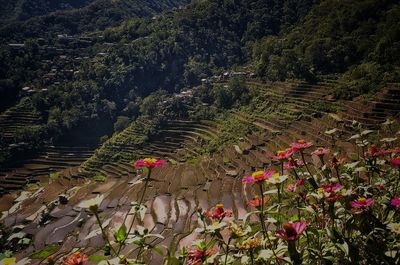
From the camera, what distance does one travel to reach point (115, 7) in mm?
86375

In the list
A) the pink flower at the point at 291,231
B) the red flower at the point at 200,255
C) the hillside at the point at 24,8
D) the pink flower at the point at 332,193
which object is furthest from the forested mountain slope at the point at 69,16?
the pink flower at the point at 291,231

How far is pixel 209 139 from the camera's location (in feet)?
74.3

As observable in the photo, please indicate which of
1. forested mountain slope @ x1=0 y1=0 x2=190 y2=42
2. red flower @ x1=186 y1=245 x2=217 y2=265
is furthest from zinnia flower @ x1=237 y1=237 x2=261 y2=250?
forested mountain slope @ x1=0 y1=0 x2=190 y2=42

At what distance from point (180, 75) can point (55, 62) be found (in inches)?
720

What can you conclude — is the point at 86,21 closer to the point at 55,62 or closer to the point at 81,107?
the point at 55,62

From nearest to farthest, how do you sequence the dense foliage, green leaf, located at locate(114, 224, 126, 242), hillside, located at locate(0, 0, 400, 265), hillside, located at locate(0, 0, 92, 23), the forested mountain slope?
green leaf, located at locate(114, 224, 126, 242)
hillside, located at locate(0, 0, 400, 265)
the dense foliage
the forested mountain slope
hillside, located at locate(0, 0, 92, 23)

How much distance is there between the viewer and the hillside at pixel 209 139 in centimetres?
151

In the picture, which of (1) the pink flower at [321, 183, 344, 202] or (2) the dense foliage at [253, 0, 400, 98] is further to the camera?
(2) the dense foliage at [253, 0, 400, 98]

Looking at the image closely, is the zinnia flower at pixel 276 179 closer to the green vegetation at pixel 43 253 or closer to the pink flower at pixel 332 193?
the pink flower at pixel 332 193

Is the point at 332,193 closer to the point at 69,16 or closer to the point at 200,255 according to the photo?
the point at 200,255

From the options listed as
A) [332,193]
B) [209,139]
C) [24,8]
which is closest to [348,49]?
[209,139]

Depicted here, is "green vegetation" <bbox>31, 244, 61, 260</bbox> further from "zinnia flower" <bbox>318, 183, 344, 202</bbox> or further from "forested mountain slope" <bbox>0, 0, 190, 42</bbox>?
"forested mountain slope" <bbox>0, 0, 190, 42</bbox>

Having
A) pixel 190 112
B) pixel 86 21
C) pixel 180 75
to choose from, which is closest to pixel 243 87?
pixel 190 112

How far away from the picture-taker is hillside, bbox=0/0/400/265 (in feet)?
4.94
